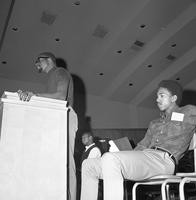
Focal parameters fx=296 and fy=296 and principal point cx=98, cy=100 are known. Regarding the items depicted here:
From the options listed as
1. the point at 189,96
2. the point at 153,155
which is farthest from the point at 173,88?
the point at 189,96

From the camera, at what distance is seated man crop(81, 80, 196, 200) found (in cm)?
154

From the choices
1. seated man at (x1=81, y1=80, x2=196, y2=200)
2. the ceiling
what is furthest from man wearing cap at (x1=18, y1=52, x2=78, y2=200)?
the ceiling

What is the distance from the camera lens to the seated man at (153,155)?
1.54 meters

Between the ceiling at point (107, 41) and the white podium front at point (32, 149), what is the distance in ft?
13.7

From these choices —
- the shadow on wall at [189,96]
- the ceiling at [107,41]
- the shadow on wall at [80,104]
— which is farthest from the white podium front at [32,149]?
the shadow on wall at [189,96]

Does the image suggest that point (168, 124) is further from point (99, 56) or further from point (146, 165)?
point (99, 56)

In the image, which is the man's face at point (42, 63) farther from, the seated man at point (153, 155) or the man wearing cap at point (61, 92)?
the seated man at point (153, 155)

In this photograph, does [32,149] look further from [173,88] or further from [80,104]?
[80,104]

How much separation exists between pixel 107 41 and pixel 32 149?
6.04 metres

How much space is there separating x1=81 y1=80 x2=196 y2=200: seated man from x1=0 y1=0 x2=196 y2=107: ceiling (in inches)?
175

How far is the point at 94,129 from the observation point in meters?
8.69

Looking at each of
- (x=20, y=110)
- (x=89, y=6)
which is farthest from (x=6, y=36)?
(x=20, y=110)

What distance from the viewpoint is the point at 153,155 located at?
171cm

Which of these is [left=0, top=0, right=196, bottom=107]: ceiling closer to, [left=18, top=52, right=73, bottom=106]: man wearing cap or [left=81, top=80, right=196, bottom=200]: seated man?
[left=18, top=52, right=73, bottom=106]: man wearing cap
